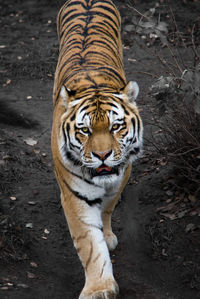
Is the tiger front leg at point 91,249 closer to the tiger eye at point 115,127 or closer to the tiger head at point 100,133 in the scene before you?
the tiger head at point 100,133

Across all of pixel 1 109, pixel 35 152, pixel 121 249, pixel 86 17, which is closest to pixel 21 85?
pixel 1 109

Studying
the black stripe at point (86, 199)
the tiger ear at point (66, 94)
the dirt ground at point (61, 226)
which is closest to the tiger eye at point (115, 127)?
the tiger ear at point (66, 94)

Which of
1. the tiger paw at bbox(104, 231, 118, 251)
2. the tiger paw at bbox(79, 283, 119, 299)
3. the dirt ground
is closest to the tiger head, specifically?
the dirt ground

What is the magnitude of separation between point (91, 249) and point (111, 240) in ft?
2.68

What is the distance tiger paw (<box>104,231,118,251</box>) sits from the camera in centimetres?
450

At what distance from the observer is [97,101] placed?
365cm

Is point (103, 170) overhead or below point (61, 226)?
overhead

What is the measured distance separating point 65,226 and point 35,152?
148cm

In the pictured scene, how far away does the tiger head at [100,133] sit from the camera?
349cm

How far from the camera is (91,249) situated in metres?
3.71

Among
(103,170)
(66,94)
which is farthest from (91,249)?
(66,94)

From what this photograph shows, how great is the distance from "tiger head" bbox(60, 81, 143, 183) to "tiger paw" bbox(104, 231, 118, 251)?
35.9 inches

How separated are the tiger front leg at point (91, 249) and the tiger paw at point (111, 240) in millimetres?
731

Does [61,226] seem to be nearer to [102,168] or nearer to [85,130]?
[102,168]
